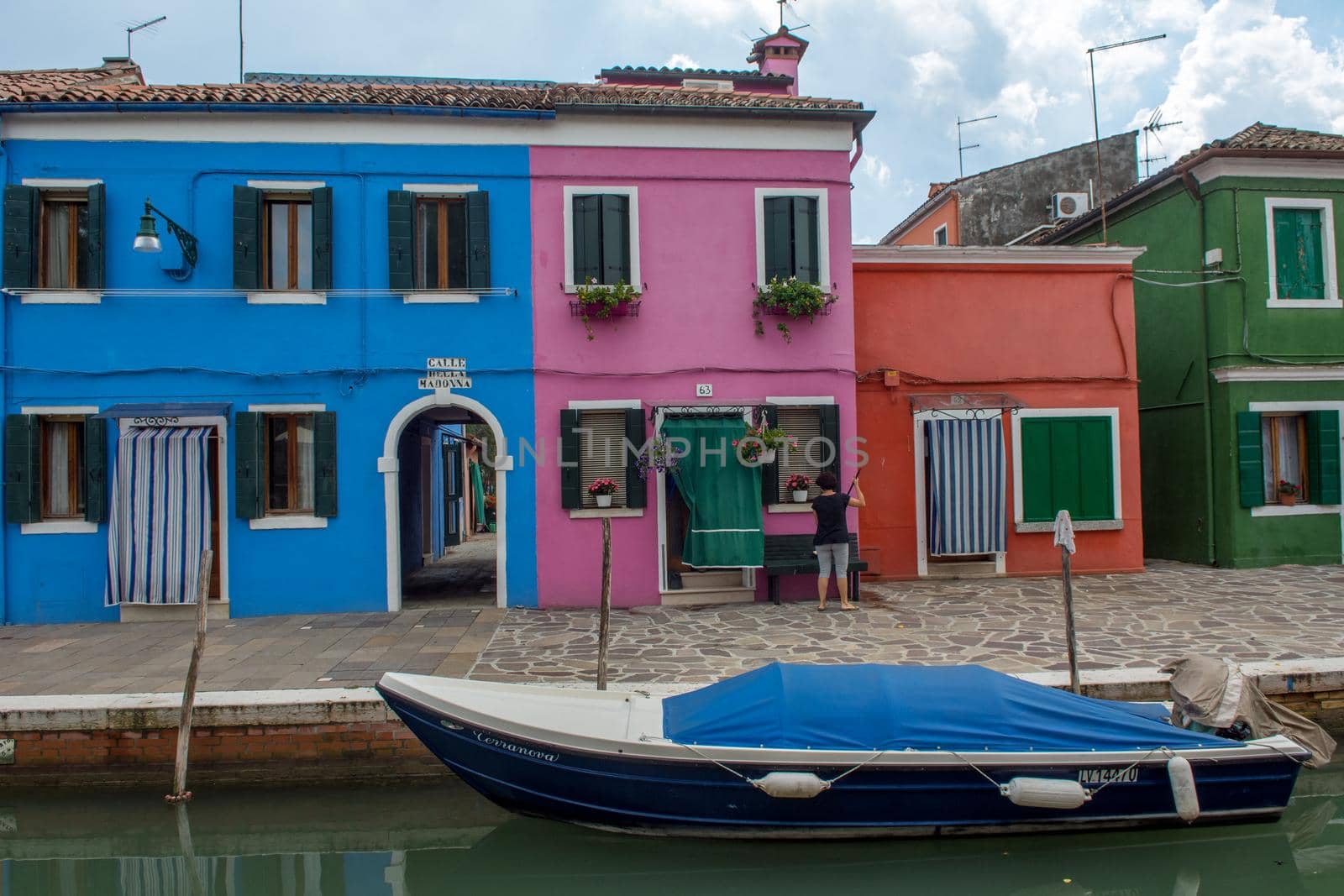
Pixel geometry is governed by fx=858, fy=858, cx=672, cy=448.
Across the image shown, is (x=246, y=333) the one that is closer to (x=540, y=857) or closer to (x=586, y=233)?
(x=586, y=233)

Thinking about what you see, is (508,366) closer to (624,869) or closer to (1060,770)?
(624,869)

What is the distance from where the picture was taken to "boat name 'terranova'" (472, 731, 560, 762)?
550 cm

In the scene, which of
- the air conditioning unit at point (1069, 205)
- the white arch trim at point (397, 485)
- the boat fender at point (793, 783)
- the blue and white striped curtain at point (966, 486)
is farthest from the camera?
the air conditioning unit at point (1069, 205)

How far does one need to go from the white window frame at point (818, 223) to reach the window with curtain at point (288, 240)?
573 cm

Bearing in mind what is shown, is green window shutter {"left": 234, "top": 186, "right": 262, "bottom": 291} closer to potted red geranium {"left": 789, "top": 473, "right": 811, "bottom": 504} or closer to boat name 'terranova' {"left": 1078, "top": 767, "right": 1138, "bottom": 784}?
potted red geranium {"left": 789, "top": 473, "right": 811, "bottom": 504}

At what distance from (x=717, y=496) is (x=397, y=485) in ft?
13.4

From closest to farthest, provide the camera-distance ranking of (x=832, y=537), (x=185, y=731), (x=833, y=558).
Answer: (x=185, y=731), (x=832, y=537), (x=833, y=558)

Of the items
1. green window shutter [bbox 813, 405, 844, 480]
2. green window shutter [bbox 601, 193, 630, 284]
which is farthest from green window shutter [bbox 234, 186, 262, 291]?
green window shutter [bbox 813, 405, 844, 480]

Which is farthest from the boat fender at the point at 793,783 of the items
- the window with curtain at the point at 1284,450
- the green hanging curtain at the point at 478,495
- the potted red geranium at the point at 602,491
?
the green hanging curtain at the point at 478,495

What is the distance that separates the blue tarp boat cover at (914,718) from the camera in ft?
17.5

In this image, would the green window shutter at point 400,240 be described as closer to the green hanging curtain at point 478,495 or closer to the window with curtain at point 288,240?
the window with curtain at point 288,240

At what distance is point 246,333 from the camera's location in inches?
419

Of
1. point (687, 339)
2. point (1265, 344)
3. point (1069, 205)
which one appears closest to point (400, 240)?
point (687, 339)

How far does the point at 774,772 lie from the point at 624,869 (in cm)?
128
